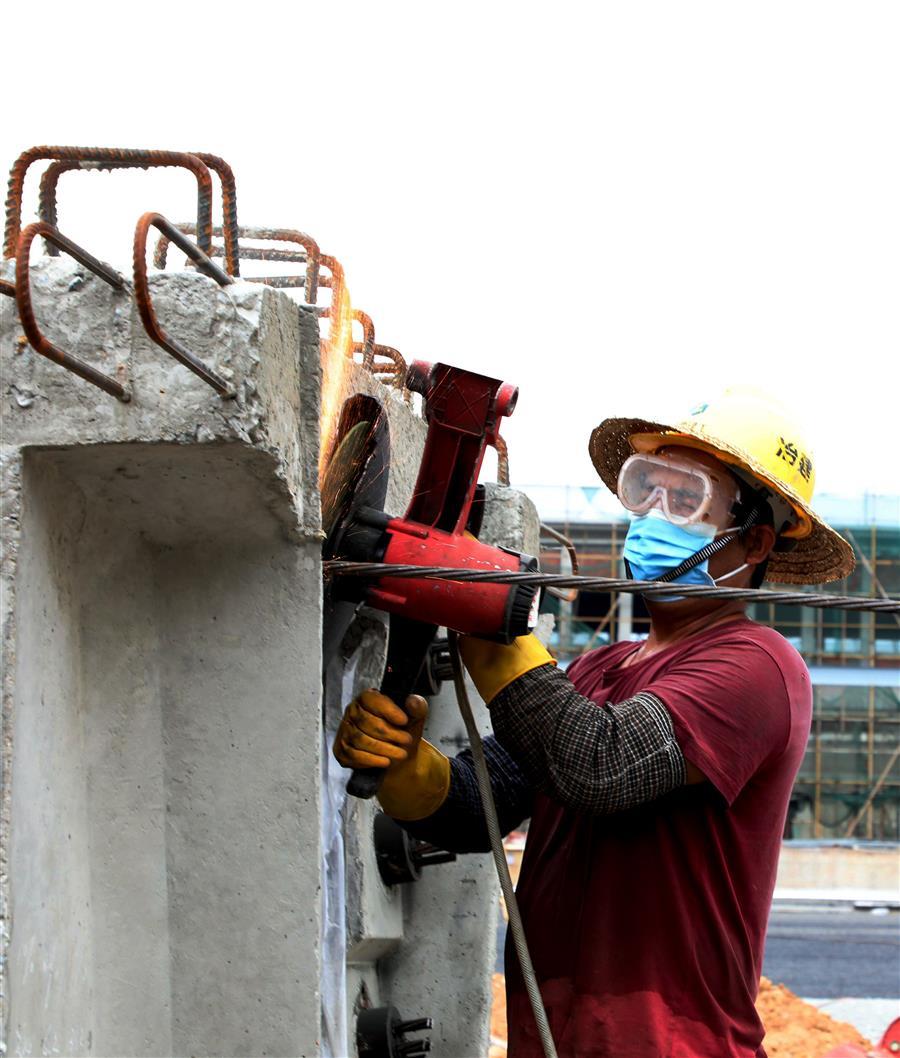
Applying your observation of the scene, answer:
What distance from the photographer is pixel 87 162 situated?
2277 mm

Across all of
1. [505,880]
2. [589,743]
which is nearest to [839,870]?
[505,880]

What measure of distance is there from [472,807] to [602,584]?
3.50ft

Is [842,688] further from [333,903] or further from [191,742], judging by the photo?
[191,742]

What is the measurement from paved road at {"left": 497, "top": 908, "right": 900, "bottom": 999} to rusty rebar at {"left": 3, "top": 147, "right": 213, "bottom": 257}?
11516mm

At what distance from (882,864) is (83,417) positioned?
2077 cm

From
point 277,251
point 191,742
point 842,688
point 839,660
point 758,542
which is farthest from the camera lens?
Result: point 839,660

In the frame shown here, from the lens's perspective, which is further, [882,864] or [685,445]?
[882,864]

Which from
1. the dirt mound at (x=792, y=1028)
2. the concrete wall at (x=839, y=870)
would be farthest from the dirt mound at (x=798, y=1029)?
the concrete wall at (x=839, y=870)

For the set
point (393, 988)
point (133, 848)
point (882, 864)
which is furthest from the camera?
point (882, 864)

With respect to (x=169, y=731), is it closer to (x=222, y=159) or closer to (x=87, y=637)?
(x=87, y=637)

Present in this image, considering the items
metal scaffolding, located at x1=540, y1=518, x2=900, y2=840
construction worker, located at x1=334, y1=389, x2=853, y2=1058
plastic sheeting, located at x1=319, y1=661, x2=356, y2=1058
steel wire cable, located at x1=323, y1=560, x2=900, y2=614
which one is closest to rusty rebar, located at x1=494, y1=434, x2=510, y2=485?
construction worker, located at x1=334, y1=389, x2=853, y2=1058

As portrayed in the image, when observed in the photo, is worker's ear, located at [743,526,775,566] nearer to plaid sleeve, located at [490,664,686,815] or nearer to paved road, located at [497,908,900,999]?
plaid sleeve, located at [490,664,686,815]

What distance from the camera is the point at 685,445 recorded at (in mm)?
3266

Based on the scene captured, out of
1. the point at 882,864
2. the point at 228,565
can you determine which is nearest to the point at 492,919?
the point at 228,565
